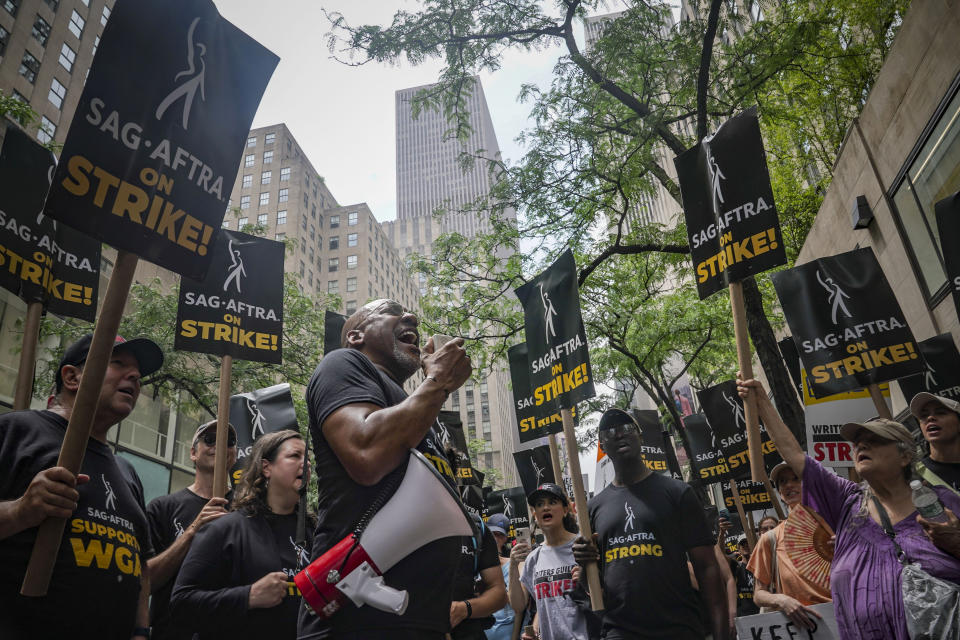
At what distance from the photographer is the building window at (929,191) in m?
8.45

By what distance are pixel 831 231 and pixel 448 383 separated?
42.3 ft

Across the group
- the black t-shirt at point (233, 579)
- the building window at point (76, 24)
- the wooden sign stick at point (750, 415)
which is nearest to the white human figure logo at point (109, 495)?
the black t-shirt at point (233, 579)

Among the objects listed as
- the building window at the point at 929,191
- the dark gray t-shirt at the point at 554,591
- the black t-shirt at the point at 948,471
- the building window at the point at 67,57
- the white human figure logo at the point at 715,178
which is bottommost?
the dark gray t-shirt at the point at 554,591

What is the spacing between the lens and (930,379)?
8109 millimetres

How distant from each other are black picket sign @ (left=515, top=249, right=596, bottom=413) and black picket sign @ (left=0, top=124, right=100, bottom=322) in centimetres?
381

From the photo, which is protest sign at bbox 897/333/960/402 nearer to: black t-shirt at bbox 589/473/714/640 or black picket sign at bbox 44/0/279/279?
black t-shirt at bbox 589/473/714/640

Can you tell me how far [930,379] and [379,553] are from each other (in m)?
8.33

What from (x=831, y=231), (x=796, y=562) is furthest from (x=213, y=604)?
(x=831, y=231)

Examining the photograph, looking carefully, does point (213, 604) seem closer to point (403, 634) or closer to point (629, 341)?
point (403, 634)

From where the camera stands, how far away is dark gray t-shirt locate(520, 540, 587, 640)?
5.54 meters

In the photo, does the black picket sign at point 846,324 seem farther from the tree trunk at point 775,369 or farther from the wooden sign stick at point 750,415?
the wooden sign stick at point 750,415

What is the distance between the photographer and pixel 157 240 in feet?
9.43

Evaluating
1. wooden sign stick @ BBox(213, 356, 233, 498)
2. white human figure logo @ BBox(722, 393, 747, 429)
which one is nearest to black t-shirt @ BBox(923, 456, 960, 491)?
white human figure logo @ BBox(722, 393, 747, 429)

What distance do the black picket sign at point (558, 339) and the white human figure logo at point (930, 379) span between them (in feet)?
16.0
